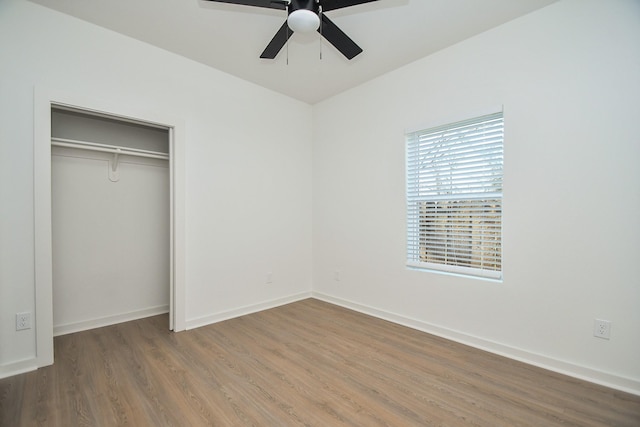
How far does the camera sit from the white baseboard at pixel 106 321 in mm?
2898

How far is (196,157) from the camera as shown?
320 centimetres

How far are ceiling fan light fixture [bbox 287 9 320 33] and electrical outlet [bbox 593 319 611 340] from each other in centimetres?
281

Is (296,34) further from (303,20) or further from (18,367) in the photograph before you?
(18,367)

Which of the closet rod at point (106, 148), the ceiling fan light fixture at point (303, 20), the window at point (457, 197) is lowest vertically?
the window at point (457, 197)

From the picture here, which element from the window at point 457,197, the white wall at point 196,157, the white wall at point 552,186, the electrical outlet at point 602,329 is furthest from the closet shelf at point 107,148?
the electrical outlet at point 602,329

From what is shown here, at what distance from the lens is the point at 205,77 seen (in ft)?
10.7

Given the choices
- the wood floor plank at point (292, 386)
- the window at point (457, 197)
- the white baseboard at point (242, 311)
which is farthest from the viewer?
the white baseboard at point (242, 311)

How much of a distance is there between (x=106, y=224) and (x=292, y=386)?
2.62m

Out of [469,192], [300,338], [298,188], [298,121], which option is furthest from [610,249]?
[298,121]

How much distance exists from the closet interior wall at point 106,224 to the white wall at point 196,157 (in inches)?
18.8

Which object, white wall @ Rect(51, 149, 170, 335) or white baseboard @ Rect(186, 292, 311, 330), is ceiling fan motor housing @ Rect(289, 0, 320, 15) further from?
white baseboard @ Rect(186, 292, 311, 330)

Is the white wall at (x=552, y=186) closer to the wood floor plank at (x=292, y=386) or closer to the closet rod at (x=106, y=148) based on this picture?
the wood floor plank at (x=292, y=386)

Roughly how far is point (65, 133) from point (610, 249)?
4.76 m

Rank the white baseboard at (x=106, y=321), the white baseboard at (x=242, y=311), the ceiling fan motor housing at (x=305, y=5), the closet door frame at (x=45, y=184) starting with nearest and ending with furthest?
the ceiling fan motor housing at (x=305, y=5), the closet door frame at (x=45, y=184), the white baseboard at (x=106, y=321), the white baseboard at (x=242, y=311)
